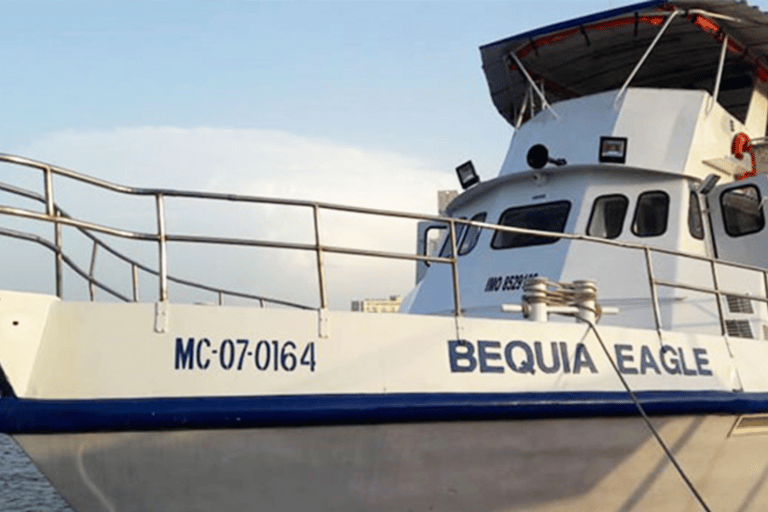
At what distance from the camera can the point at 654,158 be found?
8.27 meters

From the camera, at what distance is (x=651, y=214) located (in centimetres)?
817

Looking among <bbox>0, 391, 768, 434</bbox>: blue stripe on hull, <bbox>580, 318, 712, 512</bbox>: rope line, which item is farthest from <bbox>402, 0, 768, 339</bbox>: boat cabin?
<bbox>0, 391, 768, 434</bbox>: blue stripe on hull

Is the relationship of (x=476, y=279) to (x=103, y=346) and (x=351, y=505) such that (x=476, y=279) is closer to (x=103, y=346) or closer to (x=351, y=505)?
(x=351, y=505)

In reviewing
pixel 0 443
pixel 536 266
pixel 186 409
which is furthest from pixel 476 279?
pixel 0 443

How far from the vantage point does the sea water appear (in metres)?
11.6

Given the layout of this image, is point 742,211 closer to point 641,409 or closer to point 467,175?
point 467,175

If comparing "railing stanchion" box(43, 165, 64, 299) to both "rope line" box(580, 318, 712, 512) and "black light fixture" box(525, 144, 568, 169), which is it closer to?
"rope line" box(580, 318, 712, 512)

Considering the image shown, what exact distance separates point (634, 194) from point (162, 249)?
4809 millimetres

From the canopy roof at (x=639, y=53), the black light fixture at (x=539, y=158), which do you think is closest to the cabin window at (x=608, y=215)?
the black light fixture at (x=539, y=158)

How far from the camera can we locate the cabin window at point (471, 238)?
8.84 metres

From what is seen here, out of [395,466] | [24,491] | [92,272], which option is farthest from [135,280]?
[24,491]

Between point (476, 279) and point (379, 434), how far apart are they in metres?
3.54

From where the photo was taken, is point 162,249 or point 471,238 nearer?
point 162,249

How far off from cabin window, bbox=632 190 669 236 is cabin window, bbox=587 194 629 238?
0.12 m
